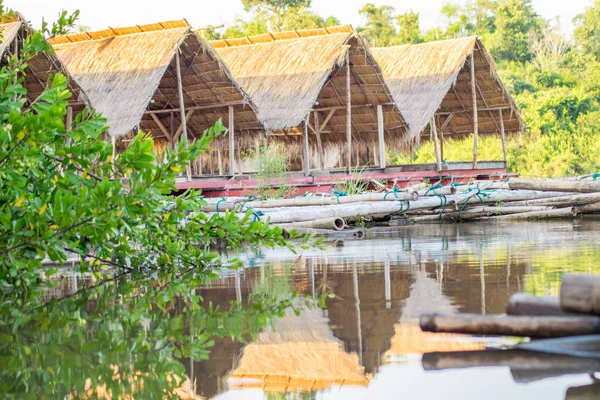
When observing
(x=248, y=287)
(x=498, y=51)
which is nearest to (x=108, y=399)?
(x=248, y=287)

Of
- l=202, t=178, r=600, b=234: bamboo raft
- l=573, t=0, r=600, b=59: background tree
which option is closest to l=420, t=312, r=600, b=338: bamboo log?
l=202, t=178, r=600, b=234: bamboo raft

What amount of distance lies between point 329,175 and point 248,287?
14054mm

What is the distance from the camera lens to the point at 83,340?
16.5ft

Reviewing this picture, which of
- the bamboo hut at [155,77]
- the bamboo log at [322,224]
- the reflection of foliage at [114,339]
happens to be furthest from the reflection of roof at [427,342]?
the bamboo hut at [155,77]

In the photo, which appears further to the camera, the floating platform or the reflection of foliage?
the floating platform

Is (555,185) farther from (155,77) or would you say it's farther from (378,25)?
(378,25)

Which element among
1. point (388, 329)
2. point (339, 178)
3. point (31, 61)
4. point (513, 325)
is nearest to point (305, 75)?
point (339, 178)

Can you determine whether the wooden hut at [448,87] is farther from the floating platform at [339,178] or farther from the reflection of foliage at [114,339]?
the reflection of foliage at [114,339]

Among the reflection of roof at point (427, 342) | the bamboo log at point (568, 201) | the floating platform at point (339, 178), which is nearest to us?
the reflection of roof at point (427, 342)

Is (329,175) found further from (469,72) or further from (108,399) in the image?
(108,399)

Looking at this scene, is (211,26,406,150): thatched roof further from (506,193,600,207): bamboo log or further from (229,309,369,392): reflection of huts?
(229,309,369,392): reflection of huts

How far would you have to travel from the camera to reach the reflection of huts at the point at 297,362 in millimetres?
3965

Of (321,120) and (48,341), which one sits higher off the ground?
(321,120)

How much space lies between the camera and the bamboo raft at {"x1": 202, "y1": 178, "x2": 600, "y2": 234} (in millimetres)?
13953
